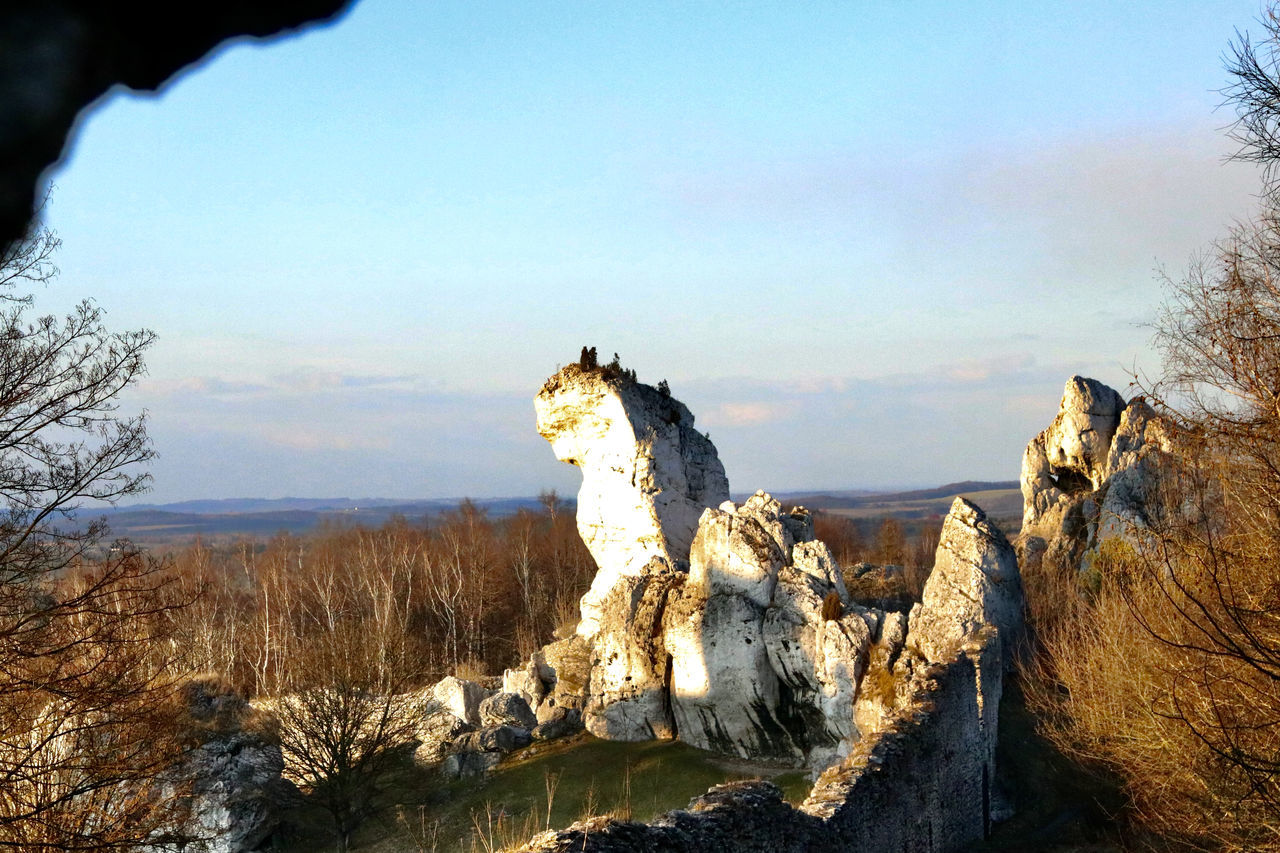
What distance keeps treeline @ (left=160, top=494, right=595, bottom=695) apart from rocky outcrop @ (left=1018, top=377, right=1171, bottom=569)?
887 inches

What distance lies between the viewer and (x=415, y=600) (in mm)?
57969

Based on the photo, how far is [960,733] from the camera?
664 inches

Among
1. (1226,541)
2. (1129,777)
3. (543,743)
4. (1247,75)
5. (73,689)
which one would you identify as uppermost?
(1247,75)

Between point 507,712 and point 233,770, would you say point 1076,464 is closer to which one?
point 507,712

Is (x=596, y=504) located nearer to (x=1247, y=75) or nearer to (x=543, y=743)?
(x=543, y=743)

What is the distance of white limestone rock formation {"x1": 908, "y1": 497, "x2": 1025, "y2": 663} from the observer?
2295 centimetres

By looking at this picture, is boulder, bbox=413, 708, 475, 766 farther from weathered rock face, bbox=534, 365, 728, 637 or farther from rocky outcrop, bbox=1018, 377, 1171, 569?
rocky outcrop, bbox=1018, 377, 1171, 569

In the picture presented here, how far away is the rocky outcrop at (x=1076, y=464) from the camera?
35.1m

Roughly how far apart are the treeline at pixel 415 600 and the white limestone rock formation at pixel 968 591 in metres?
22.9

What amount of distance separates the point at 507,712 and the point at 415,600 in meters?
28.9

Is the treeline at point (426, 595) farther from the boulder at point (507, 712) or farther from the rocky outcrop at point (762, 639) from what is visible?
the rocky outcrop at point (762, 639)

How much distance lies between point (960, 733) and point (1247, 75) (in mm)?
10643

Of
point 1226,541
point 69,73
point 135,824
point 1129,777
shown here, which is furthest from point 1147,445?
point 69,73

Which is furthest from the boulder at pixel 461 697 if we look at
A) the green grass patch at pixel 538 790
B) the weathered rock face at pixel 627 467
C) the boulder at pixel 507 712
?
the weathered rock face at pixel 627 467
